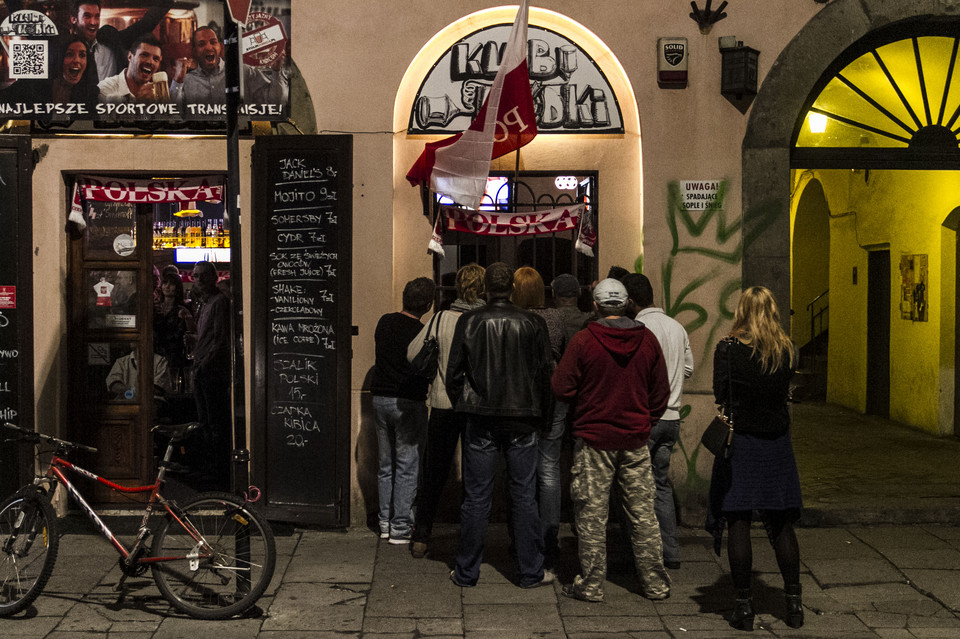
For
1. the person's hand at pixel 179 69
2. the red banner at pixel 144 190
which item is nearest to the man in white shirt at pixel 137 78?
the person's hand at pixel 179 69

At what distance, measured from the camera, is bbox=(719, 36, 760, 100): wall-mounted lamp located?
302 inches

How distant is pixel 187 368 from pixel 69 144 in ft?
6.45

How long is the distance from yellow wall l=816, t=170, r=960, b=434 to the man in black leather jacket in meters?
7.19

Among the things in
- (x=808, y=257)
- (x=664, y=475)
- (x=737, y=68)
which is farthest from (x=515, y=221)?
(x=808, y=257)

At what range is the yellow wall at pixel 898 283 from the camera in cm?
1156

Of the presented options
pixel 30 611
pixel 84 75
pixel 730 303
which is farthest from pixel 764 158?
pixel 30 611

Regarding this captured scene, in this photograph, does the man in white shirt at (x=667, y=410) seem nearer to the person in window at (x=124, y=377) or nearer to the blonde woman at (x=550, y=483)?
the blonde woman at (x=550, y=483)

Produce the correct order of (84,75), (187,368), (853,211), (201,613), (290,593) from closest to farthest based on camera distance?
(201,613) → (290,593) → (84,75) → (187,368) → (853,211)

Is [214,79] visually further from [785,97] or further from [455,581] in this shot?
[785,97]

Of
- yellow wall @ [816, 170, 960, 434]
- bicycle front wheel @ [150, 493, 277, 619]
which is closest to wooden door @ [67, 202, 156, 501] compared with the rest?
bicycle front wheel @ [150, 493, 277, 619]

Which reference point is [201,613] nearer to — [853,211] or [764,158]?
[764,158]

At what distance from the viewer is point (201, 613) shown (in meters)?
5.61

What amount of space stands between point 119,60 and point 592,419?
4.55m

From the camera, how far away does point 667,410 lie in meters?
6.48
